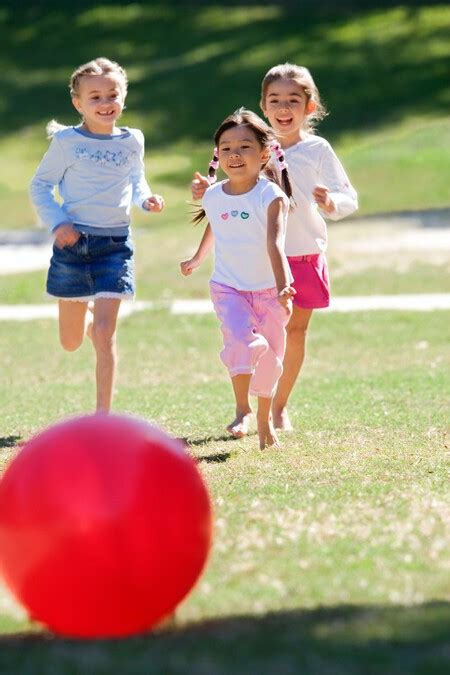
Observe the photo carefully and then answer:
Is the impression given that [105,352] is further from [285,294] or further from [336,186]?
[336,186]

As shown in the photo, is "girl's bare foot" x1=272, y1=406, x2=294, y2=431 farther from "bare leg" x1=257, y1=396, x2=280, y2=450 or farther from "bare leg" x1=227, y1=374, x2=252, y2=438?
"bare leg" x1=257, y1=396, x2=280, y2=450

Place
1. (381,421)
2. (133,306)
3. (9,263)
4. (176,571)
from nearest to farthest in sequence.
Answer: (176,571) → (381,421) → (133,306) → (9,263)

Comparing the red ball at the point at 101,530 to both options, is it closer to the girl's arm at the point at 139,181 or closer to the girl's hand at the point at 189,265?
the girl's hand at the point at 189,265

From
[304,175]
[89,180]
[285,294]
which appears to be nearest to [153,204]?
[89,180]

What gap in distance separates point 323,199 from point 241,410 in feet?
4.36

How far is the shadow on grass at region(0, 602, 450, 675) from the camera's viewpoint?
411 cm

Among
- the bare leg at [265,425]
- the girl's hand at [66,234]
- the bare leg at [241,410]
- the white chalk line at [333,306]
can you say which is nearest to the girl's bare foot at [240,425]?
the bare leg at [241,410]

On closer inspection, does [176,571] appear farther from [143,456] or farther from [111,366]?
[111,366]

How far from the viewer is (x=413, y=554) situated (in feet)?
17.7

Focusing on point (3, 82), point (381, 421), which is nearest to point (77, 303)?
point (381, 421)

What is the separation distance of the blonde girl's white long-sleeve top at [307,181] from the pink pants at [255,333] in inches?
30.8

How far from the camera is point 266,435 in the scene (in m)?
7.83

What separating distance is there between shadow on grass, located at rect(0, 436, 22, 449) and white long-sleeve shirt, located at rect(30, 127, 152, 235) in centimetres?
130

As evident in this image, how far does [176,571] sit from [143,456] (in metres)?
0.37
